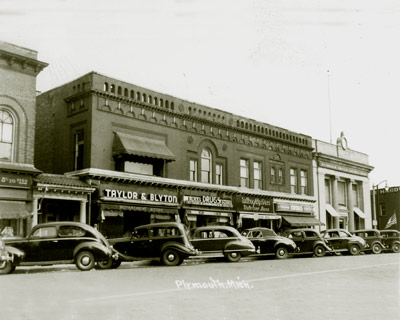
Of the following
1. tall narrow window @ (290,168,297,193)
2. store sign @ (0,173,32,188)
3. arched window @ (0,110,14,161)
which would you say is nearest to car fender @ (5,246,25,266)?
store sign @ (0,173,32,188)

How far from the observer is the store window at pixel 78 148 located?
2494cm

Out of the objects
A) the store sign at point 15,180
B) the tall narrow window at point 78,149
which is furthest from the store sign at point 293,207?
the store sign at point 15,180

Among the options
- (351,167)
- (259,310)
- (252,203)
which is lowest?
(259,310)

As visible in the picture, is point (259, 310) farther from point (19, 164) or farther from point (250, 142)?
point (250, 142)

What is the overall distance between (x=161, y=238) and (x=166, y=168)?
936cm

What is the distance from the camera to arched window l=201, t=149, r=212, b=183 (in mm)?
30562

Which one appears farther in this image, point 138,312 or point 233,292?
point 233,292

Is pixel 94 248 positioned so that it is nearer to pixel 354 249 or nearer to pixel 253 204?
pixel 354 249

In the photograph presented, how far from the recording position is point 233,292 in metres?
9.66

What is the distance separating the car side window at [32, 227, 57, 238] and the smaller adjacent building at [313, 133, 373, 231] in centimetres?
2812

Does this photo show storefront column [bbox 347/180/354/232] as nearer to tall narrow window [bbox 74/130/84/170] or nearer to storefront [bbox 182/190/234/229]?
storefront [bbox 182/190/234/229]

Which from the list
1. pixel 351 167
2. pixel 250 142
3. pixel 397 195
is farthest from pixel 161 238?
pixel 397 195

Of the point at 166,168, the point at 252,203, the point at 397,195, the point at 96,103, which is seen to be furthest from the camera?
the point at 397,195

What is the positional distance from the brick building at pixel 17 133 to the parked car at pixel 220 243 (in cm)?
764
